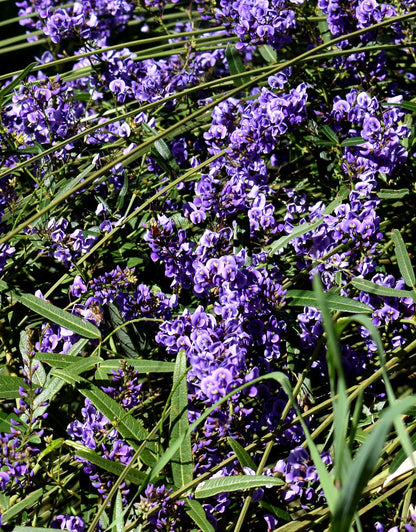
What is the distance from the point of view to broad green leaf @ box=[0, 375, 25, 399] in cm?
130

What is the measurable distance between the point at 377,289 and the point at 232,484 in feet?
1.51

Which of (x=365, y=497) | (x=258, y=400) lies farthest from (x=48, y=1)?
(x=365, y=497)

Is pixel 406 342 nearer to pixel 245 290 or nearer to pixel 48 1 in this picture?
pixel 245 290

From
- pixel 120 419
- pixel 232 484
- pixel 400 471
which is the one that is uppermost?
pixel 120 419

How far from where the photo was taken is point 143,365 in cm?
129

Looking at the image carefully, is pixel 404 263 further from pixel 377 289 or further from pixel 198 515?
pixel 198 515

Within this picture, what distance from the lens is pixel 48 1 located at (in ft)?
6.91

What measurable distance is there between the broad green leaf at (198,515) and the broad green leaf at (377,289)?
0.50m

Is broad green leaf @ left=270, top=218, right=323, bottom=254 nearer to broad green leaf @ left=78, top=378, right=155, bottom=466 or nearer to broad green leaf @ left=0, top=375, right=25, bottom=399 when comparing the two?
broad green leaf @ left=78, top=378, right=155, bottom=466

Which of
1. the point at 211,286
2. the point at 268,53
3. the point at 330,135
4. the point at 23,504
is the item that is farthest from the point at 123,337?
the point at 268,53

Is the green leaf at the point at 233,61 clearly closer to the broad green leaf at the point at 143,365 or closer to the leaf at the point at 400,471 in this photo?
the broad green leaf at the point at 143,365

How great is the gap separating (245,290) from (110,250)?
44cm

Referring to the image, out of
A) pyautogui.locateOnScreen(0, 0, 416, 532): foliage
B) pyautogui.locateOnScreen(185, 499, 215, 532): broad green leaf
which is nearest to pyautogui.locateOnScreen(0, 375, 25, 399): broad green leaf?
pyautogui.locateOnScreen(0, 0, 416, 532): foliage

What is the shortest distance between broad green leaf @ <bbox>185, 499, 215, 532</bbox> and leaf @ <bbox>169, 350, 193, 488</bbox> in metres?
0.05
